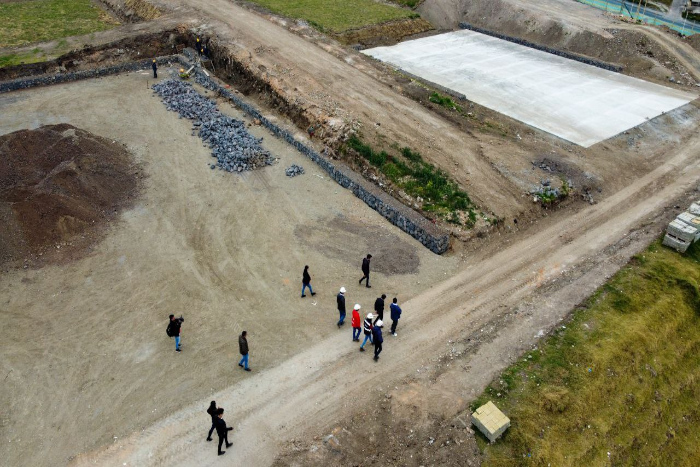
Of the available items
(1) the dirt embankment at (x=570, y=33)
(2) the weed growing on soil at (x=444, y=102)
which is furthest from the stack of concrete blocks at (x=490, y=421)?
(1) the dirt embankment at (x=570, y=33)

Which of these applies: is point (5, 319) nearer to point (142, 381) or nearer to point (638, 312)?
point (142, 381)

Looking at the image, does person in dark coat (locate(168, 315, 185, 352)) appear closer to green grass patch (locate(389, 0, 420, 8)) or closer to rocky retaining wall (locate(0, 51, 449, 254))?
rocky retaining wall (locate(0, 51, 449, 254))

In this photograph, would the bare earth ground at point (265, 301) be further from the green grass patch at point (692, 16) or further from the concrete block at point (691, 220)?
the green grass patch at point (692, 16)

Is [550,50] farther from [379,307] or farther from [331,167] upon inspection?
[379,307]

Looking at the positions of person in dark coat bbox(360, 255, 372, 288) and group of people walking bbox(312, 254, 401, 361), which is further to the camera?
person in dark coat bbox(360, 255, 372, 288)

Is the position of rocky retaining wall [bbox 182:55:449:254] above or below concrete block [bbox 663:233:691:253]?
below

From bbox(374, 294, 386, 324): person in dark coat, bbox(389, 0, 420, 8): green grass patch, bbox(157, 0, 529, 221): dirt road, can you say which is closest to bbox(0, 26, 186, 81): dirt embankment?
bbox(157, 0, 529, 221): dirt road

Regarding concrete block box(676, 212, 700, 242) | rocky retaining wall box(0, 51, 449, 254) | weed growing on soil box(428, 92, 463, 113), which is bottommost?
rocky retaining wall box(0, 51, 449, 254)
